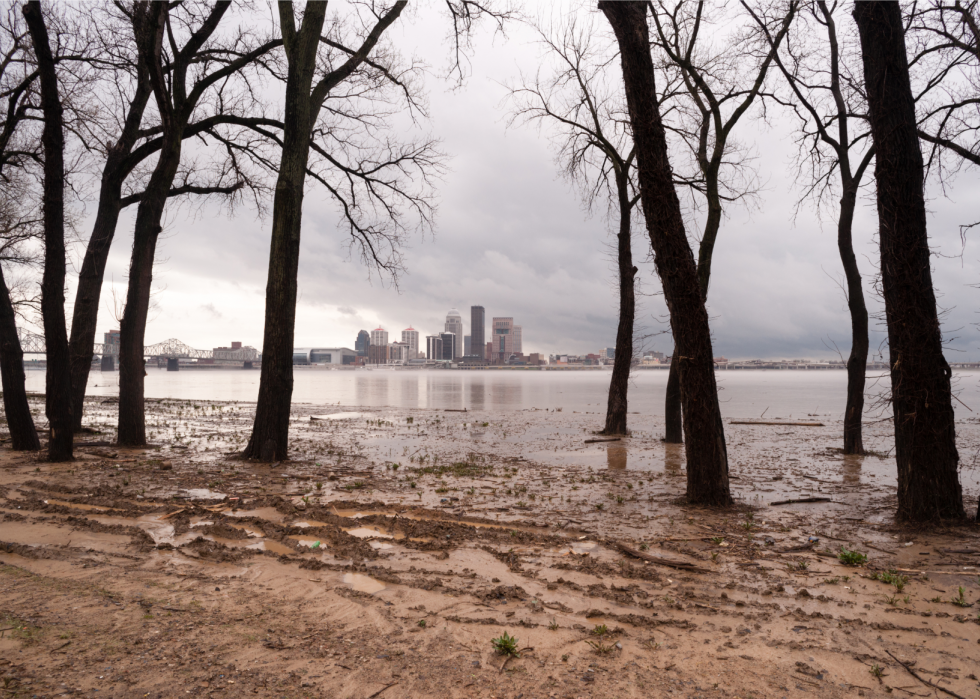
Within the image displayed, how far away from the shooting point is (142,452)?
11.2 meters

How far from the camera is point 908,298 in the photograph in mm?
6324

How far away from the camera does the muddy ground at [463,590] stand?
3109 mm

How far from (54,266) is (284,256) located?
3.75 meters

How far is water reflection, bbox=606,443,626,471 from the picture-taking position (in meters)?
10.9

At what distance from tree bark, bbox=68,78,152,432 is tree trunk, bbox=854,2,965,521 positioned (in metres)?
14.0

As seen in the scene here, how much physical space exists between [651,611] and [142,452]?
10.7 meters

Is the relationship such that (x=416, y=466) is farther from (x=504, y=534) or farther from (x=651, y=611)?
(x=651, y=611)

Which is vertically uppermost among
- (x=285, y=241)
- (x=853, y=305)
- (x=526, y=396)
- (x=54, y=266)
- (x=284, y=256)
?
(x=285, y=241)

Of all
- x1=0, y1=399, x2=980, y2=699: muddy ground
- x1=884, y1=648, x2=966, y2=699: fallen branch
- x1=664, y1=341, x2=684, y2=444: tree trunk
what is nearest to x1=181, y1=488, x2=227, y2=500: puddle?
x1=0, y1=399, x2=980, y2=699: muddy ground

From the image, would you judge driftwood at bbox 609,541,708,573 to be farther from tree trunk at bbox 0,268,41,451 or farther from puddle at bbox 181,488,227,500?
tree trunk at bbox 0,268,41,451

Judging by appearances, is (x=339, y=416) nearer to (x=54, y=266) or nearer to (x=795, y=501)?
(x=54, y=266)

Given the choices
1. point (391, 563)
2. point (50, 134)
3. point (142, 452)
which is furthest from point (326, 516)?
point (50, 134)

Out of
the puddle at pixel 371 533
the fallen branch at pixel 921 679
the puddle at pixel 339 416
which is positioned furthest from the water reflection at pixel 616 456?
the puddle at pixel 339 416

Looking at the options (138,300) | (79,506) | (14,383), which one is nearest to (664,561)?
(79,506)
